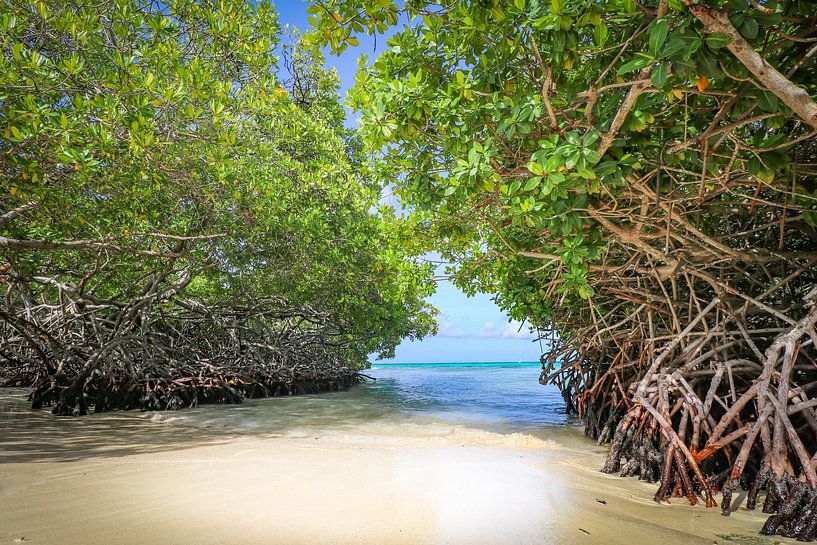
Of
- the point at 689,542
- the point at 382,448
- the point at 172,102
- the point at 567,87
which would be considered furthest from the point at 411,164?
the point at 689,542

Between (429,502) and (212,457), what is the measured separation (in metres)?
2.10

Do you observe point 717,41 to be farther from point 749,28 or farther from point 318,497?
point 318,497

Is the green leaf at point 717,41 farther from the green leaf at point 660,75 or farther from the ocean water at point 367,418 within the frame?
the ocean water at point 367,418

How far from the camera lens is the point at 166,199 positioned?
19.3 feet

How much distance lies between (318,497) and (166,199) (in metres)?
4.69

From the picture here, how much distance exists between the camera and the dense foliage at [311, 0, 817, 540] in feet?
6.79

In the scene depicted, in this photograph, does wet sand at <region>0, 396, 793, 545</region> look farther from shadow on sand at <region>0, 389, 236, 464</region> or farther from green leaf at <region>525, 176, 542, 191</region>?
green leaf at <region>525, 176, 542, 191</region>

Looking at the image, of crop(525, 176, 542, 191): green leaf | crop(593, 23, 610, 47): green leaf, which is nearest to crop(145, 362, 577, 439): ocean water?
crop(525, 176, 542, 191): green leaf

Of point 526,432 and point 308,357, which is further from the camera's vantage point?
point 308,357

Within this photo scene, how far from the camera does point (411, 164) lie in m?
3.79

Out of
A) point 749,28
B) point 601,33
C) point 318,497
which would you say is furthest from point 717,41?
point 318,497

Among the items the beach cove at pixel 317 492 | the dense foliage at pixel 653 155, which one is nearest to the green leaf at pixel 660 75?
the dense foliage at pixel 653 155

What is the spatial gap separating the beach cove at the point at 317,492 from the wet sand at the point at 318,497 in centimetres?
1

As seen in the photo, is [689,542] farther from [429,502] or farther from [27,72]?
[27,72]
